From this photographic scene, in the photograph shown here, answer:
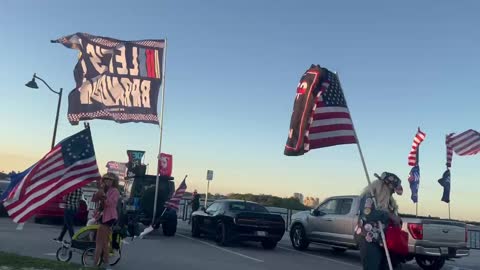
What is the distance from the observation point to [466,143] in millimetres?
23875

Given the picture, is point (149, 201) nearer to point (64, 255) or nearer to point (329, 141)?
point (64, 255)

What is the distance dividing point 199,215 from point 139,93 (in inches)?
181

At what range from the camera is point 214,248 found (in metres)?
15.3

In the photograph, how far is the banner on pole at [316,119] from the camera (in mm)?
8836

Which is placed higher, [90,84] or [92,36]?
[92,36]

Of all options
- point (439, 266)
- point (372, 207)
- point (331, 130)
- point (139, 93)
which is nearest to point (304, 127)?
point (331, 130)

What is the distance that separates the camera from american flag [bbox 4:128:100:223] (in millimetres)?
8805

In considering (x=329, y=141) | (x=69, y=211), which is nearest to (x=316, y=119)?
(x=329, y=141)

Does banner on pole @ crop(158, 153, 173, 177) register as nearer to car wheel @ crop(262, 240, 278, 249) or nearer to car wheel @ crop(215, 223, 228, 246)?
car wheel @ crop(215, 223, 228, 246)

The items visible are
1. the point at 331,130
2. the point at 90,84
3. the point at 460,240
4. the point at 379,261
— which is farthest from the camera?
the point at 90,84

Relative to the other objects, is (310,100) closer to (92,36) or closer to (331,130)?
(331,130)

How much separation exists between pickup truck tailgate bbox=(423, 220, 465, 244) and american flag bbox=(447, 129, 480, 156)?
1262 cm

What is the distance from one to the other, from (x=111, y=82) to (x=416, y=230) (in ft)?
33.6

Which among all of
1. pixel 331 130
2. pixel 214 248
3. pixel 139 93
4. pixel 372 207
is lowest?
pixel 214 248
